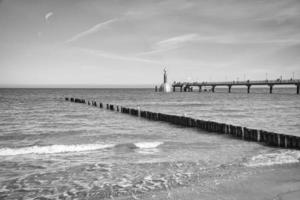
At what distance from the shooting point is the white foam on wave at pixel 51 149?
15.0 metres

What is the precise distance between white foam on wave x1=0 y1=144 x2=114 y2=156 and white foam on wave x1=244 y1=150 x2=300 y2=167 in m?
7.79

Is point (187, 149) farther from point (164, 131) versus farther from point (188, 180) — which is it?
point (164, 131)

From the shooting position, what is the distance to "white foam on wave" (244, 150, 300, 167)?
12156 mm

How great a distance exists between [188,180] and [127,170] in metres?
2.58

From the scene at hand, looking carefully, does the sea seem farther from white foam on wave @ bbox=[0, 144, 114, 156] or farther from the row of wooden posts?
the row of wooden posts

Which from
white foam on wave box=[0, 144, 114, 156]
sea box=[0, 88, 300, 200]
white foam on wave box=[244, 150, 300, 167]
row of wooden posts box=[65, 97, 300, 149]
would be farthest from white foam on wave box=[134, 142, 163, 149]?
row of wooden posts box=[65, 97, 300, 149]

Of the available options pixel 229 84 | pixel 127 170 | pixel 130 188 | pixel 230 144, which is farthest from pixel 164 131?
pixel 229 84

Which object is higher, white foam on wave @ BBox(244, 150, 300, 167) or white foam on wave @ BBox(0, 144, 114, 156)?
white foam on wave @ BBox(244, 150, 300, 167)

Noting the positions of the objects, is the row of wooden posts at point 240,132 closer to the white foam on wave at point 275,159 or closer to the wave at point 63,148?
the white foam on wave at point 275,159

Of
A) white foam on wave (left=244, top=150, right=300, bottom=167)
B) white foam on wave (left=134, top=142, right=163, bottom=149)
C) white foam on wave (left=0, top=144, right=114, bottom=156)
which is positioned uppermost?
white foam on wave (left=244, top=150, right=300, bottom=167)

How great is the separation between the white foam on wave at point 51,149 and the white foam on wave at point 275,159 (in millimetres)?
7785

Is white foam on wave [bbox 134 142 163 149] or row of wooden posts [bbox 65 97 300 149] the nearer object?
row of wooden posts [bbox 65 97 300 149]

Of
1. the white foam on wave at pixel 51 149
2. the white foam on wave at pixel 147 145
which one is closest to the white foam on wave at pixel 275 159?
the white foam on wave at pixel 147 145

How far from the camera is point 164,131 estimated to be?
22906mm
